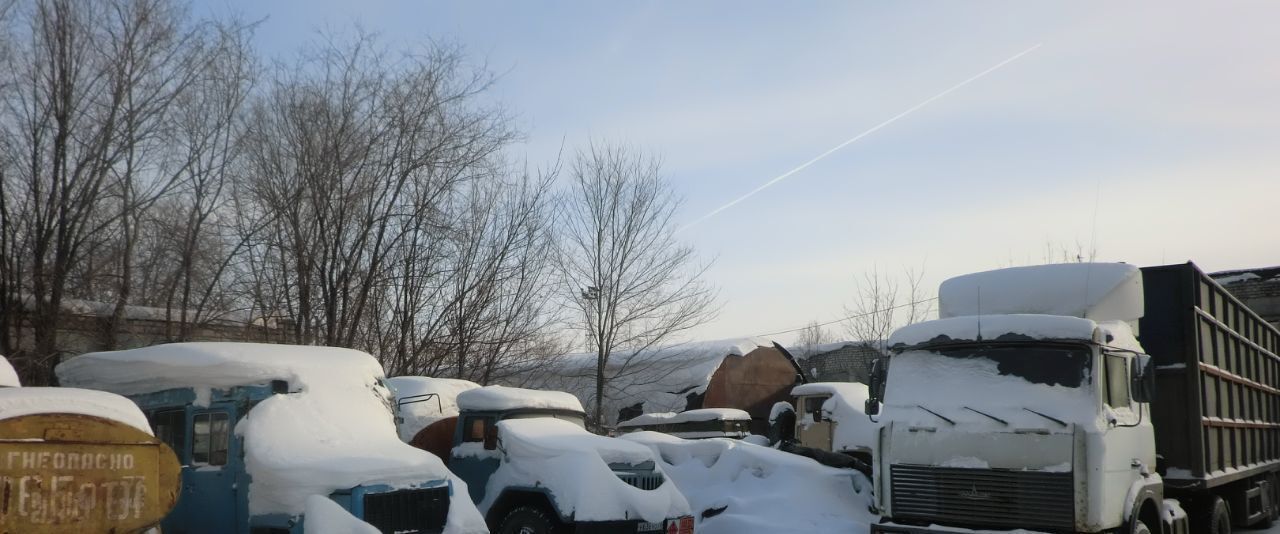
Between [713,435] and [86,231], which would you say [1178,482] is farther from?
[86,231]

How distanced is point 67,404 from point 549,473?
18.1ft

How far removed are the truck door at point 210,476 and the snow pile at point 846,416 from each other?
1522 centimetres

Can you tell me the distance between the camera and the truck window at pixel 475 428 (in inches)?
474

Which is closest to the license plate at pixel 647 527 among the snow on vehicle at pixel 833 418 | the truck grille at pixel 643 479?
the truck grille at pixel 643 479

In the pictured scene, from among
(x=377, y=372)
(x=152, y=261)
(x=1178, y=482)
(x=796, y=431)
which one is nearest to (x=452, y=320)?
(x=152, y=261)

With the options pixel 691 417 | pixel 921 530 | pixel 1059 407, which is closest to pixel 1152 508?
pixel 1059 407

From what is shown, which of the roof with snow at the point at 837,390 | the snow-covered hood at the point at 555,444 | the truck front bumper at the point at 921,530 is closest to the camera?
the truck front bumper at the point at 921,530

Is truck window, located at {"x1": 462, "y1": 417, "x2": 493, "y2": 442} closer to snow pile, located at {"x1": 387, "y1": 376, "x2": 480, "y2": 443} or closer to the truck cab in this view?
snow pile, located at {"x1": 387, "y1": 376, "x2": 480, "y2": 443}

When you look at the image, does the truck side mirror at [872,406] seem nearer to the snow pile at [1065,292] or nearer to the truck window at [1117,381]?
the snow pile at [1065,292]

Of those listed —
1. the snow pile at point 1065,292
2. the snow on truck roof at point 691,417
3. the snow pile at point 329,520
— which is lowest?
the snow on truck roof at point 691,417

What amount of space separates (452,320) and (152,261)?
532 cm

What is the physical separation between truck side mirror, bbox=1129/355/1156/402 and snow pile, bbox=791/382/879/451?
1202cm

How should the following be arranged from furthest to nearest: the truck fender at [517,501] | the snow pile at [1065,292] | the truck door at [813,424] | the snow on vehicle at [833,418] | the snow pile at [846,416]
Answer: the truck door at [813,424], the snow on vehicle at [833,418], the snow pile at [846,416], the truck fender at [517,501], the snow pile at [1065,292]

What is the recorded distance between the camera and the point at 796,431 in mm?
25766
